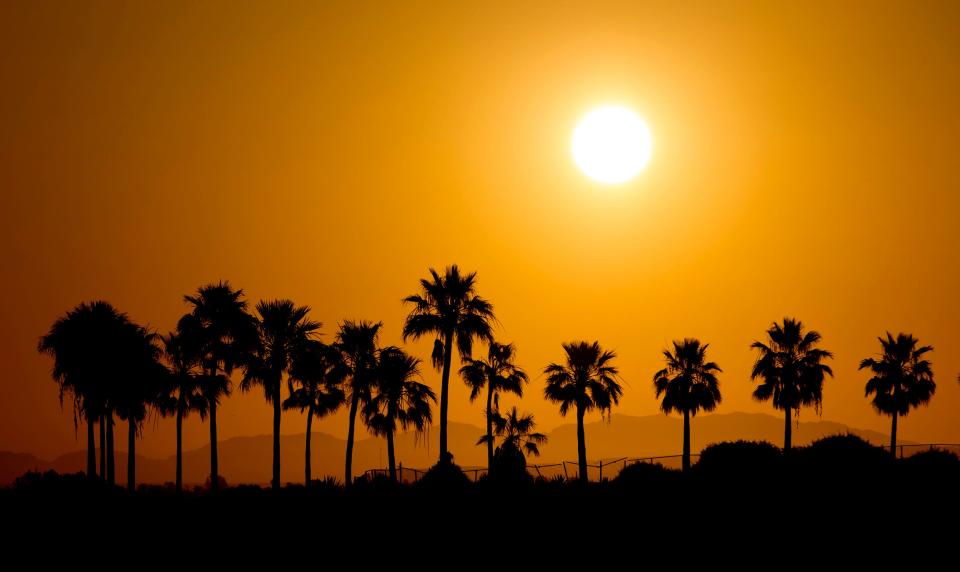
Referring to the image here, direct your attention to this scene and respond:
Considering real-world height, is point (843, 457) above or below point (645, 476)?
above

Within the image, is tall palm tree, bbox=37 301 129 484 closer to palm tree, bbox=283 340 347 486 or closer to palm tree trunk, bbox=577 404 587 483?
palm tree, bbox=283 340 347 486

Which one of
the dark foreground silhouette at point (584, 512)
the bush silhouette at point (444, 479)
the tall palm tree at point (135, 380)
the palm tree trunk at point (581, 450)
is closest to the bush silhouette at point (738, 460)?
the dark foreground silhouette at point (584, 512)

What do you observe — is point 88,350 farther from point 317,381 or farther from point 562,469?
point 562,469

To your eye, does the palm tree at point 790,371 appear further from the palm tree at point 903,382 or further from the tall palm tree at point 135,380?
the tall palm tree at point 135,380

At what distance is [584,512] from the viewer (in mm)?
36656

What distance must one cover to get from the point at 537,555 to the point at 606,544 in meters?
2.76

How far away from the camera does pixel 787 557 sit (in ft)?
96.6

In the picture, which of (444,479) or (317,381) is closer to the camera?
(444,479)

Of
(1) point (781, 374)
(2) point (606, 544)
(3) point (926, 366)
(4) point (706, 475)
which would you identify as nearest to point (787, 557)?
(2) point (606, 544)

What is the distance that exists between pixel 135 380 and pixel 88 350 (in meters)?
4.29

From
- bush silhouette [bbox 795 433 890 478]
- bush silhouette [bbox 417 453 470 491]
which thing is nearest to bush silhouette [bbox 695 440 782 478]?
bush silhouette [bbox 795 433 890 478]

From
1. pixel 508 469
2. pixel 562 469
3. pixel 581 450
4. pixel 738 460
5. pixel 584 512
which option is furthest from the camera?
pixel 581 450

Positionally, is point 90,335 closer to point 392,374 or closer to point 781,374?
point 392,374

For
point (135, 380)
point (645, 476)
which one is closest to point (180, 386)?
point (135, 380)
